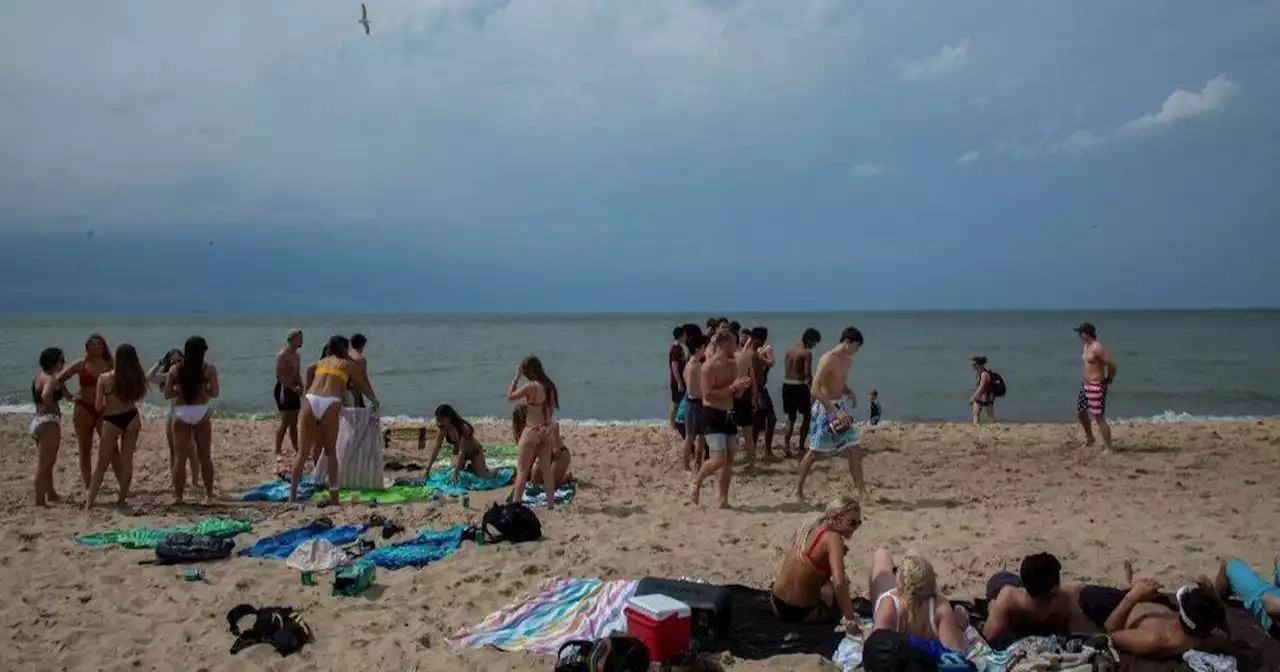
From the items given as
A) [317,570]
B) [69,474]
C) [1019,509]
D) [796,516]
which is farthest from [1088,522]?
[69,474]

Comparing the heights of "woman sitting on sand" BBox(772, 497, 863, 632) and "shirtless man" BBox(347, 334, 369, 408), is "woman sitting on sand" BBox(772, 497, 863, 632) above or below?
below

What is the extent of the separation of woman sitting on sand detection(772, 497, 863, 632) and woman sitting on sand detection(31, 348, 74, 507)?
7021 mm

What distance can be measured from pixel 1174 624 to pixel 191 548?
21.3ft

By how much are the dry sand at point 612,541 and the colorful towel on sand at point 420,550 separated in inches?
6.0

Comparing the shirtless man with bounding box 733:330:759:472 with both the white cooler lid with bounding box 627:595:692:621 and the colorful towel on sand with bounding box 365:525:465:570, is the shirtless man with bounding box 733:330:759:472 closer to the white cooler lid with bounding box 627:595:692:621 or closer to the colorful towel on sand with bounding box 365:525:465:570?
the colorful towel on sand with bounding box 365:525:465:570

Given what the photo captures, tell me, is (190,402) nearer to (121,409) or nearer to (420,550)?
Answer: (121,409)

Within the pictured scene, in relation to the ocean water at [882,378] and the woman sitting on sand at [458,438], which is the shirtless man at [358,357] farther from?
the ocean water at [882,378]

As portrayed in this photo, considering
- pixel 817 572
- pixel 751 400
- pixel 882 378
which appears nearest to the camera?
pixel 817 572

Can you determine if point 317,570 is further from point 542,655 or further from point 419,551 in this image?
point 542,655

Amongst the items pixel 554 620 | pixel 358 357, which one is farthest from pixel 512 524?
pixel 358 357

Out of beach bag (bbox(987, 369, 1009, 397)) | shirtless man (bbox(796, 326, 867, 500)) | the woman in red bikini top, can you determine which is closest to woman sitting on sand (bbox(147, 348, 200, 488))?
the woman in red bikini top

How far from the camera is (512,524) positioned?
6656mm

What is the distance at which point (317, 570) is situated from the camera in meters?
6.02

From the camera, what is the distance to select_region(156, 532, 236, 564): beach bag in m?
6.18
